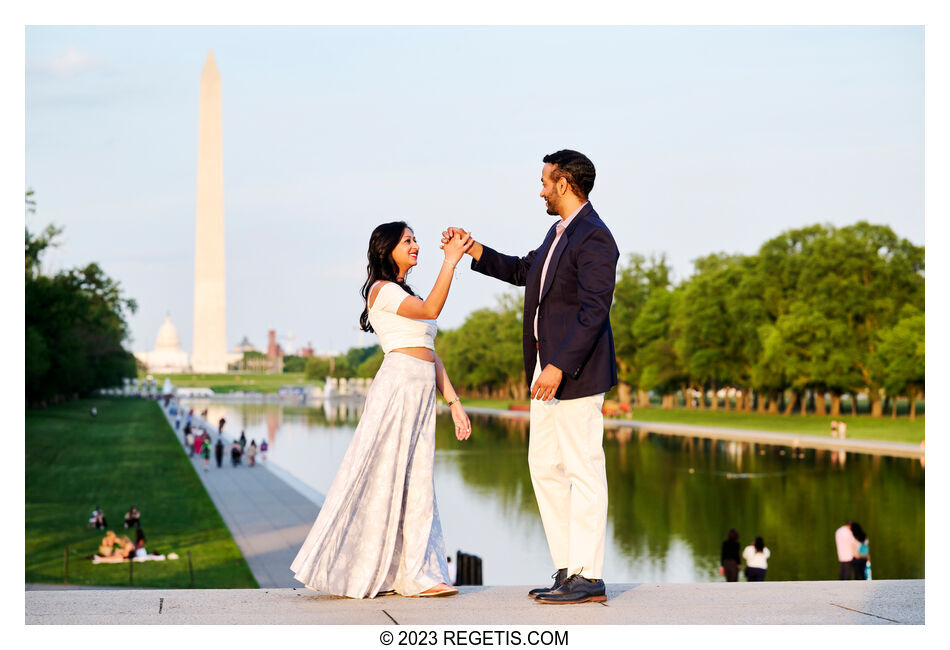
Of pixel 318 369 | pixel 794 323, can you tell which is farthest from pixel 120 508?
pixel 318 369

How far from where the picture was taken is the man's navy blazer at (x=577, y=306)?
5582mm

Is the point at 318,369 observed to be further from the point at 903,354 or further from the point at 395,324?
the point at 395,324

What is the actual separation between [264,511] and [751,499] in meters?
12.4

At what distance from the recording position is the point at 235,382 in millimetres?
130750

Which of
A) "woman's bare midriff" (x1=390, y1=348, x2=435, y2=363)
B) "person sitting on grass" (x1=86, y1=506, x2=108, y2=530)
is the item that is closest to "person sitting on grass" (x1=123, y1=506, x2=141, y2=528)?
"person sitting on grass" (x1=86, y1=506, x2=108, y2=530)

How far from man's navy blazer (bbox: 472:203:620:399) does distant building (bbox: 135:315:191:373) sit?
154m

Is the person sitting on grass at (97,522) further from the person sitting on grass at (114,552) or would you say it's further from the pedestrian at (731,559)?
the pedestrian at (731,559)

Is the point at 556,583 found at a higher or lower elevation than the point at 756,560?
higher

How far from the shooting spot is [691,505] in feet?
Answer: 95.3

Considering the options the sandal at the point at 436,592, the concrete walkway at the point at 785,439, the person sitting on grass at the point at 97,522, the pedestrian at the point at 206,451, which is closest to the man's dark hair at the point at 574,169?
the sandal at the point at 436,592

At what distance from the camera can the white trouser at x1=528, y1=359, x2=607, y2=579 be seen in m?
5.62

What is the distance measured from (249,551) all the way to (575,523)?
15438mm

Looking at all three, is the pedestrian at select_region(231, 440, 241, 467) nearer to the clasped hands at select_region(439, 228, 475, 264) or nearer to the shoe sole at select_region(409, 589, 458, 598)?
the shoe sole at select_region(409, 589, 458, 598)
